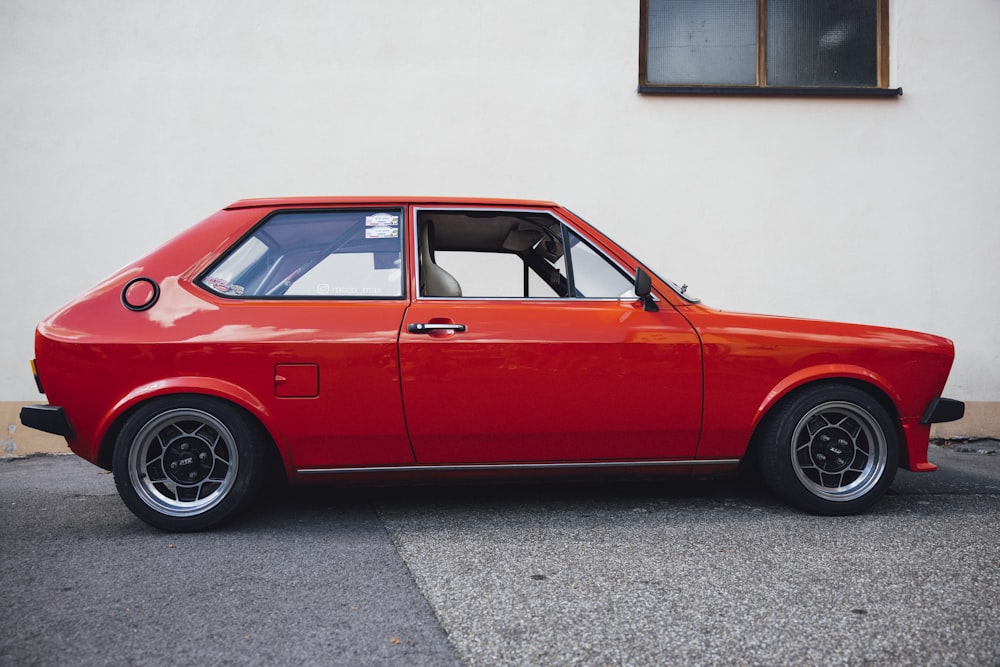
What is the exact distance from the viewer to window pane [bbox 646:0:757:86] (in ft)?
20.0

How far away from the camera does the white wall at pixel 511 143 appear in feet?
18.7

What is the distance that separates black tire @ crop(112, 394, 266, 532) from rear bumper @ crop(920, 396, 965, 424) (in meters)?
3.18

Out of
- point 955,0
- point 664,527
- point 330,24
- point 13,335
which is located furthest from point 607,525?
point 955,0

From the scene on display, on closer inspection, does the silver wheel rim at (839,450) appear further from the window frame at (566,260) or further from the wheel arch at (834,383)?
A: the window frame at (566,260)

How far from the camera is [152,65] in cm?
574

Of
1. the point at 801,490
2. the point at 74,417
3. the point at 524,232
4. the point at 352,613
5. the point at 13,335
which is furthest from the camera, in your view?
the point at 13,335

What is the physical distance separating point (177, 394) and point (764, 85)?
17.7 ft

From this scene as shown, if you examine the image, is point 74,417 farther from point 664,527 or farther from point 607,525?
point 664,527

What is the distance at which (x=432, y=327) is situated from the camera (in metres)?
3.19

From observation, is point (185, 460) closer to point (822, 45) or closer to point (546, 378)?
point (546, 378)

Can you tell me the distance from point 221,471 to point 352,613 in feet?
4.07

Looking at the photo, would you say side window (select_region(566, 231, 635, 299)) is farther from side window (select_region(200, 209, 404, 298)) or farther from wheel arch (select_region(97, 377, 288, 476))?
wheel arch (select_region(97, 377, 288, 476))

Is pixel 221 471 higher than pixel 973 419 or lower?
higher

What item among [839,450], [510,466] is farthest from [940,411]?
[510,466]
